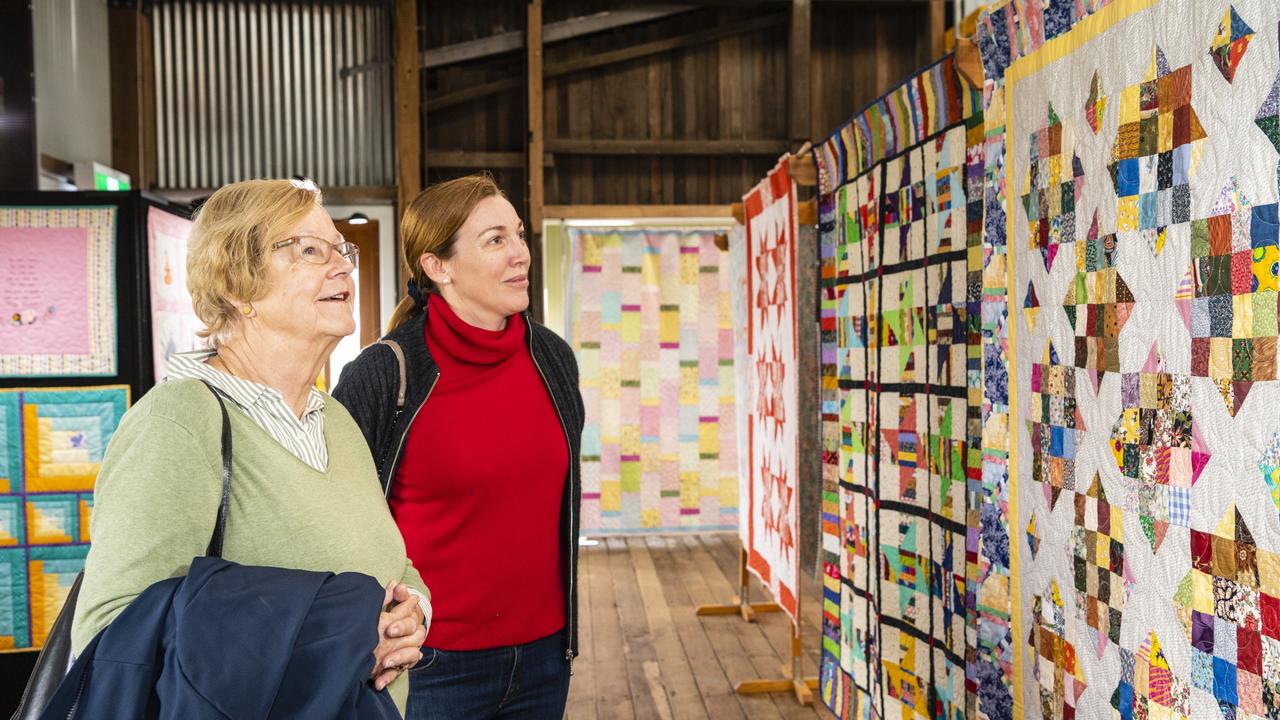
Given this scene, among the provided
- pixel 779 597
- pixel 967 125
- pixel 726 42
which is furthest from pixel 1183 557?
pixel 726 42

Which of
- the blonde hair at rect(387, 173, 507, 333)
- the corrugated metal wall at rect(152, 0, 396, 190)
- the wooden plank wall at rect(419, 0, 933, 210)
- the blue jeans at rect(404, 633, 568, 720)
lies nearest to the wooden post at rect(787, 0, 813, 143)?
the wooden plank wall at rect(419, 0, 933, 210)

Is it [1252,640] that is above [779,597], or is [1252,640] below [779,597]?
above

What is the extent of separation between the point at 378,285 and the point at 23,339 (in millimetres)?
3088

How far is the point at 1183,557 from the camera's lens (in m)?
1.32

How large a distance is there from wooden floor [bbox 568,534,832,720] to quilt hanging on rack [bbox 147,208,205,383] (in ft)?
6.04

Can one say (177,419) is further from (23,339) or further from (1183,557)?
(23,339)

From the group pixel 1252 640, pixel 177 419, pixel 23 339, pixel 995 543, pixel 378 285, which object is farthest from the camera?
pixel 378 285

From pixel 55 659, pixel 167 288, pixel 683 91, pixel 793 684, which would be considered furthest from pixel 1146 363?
pixel 683 91

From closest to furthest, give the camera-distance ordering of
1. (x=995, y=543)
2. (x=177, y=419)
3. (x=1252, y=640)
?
(x=177, y=419), (x=1252, y=640), (x=995, y=543)

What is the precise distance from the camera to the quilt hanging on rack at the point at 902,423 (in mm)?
2162

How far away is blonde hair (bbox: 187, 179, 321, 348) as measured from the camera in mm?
1159

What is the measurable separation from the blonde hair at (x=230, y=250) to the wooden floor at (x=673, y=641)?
8.45ft

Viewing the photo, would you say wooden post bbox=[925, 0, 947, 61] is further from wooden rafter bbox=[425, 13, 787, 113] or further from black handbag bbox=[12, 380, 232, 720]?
black handbag bbox=[12, 380, 232, 720]

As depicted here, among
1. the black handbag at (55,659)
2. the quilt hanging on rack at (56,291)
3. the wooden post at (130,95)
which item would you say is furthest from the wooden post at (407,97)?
the black handbag at (55,659)
